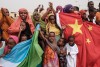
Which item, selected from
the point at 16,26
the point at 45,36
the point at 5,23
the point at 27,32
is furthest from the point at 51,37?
the point at 5,23

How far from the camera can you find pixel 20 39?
6590 millimetres

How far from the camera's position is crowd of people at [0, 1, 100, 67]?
257 inches

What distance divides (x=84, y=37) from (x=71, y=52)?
1.68ft

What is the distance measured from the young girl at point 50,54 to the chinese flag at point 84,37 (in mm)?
491

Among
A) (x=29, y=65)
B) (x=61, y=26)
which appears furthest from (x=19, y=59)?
(x=61, y=26)

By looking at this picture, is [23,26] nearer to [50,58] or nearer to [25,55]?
[25,55]

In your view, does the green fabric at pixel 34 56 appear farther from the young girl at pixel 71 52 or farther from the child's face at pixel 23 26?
the young girl at pixel 71 52

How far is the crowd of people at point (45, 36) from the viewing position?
21.4ft

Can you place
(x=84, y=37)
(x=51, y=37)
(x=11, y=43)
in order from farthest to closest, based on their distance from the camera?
1. (x=84, y=37)
2. (x=51, y=37)
3. (x=11, y=43)

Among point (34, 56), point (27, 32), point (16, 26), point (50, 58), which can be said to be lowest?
point (50, 58)

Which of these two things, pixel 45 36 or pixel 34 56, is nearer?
pixel 34 56

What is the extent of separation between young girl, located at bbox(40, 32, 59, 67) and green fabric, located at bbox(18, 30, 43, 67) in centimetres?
23

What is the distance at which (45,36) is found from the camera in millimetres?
6730

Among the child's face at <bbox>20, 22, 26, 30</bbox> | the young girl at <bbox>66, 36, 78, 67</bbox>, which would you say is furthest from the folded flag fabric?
the young girl at <bbox>66, 36, 78, 67</bbox>
